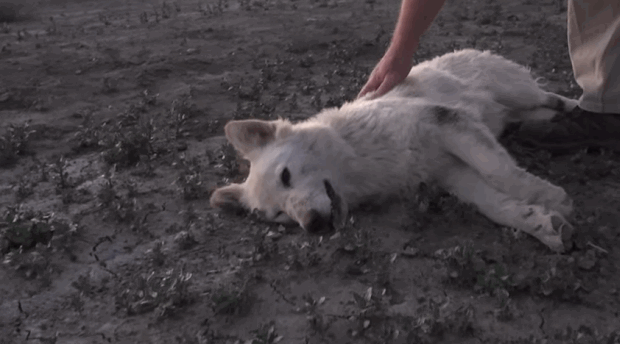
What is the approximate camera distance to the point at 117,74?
7.75m

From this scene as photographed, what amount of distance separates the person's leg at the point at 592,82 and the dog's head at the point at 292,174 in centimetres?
188

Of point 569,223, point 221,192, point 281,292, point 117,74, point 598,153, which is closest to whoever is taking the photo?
point 281,292

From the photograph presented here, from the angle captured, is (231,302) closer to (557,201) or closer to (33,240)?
(33,240)

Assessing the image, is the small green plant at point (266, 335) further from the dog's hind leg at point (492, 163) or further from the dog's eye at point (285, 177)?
the dog's hind leg at point (492, 163)

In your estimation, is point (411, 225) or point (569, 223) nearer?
point (569, 223)

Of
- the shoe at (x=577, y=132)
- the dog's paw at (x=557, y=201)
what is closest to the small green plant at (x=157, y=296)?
the dog's paw at (x=557, y=201)

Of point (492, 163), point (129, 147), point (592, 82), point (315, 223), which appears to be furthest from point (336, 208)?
point (592, 82)

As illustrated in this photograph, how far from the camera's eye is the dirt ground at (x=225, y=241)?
10.4 ft

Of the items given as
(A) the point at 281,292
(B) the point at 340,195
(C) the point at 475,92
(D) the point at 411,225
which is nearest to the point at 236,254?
(A) the point at 281,292

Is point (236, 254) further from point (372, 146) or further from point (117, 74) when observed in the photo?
point (117, 74)

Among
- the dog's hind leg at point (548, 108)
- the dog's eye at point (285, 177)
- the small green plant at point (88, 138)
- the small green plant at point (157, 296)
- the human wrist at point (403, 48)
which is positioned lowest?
the small green plant at point (88, 138)

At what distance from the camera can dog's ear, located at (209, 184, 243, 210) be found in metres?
4.46

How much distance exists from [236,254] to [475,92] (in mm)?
2651

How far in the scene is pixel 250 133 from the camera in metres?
4.60
